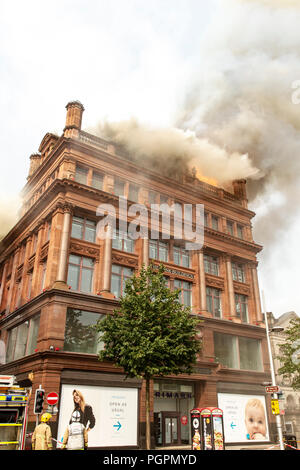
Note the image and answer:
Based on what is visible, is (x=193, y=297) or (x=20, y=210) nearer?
(x=193, y=297)

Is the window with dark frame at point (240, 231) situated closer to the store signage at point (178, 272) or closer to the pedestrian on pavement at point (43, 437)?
the store signage at point (178, 272)

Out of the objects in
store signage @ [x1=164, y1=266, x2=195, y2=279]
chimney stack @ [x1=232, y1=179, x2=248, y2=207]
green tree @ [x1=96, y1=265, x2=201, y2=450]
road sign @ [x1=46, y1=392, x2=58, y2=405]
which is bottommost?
road sign @ [x1=46, y1=392, x2=58, y2=405]

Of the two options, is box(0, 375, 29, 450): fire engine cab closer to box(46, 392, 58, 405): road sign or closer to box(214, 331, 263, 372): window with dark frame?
box(46, 392, 58, 405): road sign

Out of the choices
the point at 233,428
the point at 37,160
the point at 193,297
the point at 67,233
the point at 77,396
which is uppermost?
the point at 37,160

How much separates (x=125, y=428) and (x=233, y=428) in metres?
9.78

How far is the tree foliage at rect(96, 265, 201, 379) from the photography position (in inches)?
787

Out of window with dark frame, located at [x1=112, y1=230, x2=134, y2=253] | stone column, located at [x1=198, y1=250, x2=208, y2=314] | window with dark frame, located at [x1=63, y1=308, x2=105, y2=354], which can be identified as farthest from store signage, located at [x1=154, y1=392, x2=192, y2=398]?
window with dark frame, located at [x1=112, y1=230, x2=134, y2=253]

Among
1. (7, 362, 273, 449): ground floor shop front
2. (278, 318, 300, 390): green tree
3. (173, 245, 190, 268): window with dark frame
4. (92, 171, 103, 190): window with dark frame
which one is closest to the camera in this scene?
(7, 362, 273, 449): ground floor shop front

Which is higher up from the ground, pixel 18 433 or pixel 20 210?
pixel 20 210

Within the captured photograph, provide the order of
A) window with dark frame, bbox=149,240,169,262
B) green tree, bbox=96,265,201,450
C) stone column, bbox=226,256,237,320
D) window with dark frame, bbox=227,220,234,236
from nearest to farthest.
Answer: green tree, bbox=96,265,201,450 → window with dark frame, bbox=149,240,169,262 → stone column, bbox=226,256,237,320 → window with dark frame, bbox=227,220,234,236
